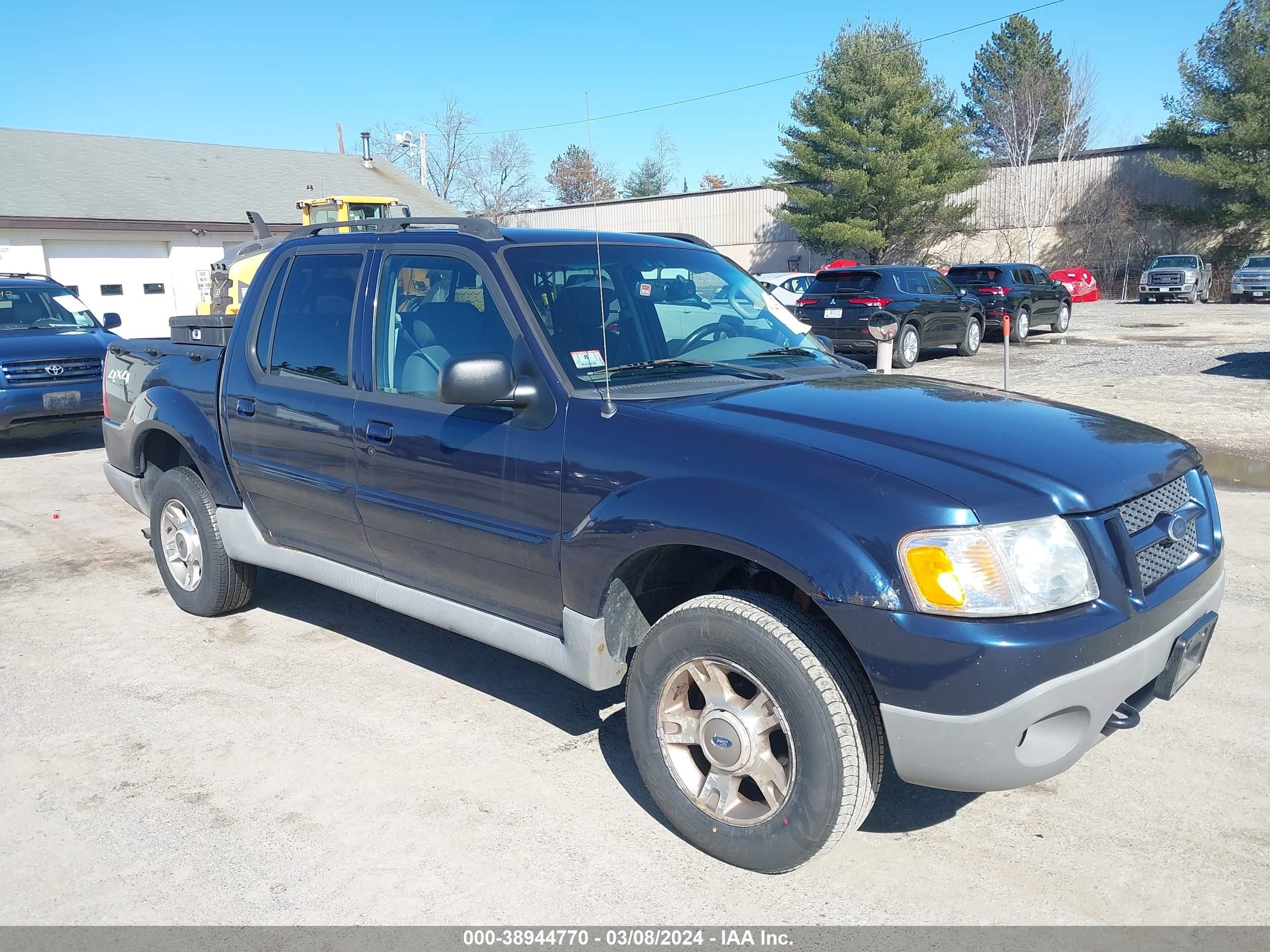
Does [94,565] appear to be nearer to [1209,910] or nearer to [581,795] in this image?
[581,795]

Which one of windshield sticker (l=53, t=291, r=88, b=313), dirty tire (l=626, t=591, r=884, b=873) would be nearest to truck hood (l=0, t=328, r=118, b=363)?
windshield sticker (l=53, t=291, r=88, b=313)

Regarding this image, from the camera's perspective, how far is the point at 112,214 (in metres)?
26.4

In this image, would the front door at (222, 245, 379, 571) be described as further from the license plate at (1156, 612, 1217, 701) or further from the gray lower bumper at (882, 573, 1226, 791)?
the license plate at (1156, 612, 1217, 701)

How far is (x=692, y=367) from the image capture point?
12.8 ft

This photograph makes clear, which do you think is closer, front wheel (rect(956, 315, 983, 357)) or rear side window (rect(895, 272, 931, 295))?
rear side window (rect(895, 272, 931, 295))

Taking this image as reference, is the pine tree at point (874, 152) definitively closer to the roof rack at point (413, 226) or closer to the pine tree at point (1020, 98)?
the pine tree at point (1020, 98)

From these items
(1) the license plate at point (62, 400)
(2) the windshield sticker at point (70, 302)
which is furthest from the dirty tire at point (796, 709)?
(2) the windshield sticker at point (70, 302)

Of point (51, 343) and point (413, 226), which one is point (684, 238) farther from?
point (51, 343)

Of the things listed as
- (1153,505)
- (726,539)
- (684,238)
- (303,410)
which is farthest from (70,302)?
(1153,505)

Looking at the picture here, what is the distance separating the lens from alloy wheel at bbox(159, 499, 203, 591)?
213 inches

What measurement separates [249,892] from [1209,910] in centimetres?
283

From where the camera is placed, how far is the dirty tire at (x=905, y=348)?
55.5ft

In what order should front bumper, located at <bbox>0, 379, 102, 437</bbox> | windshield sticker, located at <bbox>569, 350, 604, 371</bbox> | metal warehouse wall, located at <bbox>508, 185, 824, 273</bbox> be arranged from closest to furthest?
windshield sticker, located at <bbox>569, 350, 604, 371</bbox> → front bumper, located at <bbox>0, 379, 102, 437</bbox> → metal warehouse wall, located at <bbox>508, 185, 824, 273</bbox>

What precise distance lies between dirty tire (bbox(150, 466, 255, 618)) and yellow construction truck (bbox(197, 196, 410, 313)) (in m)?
6.14
